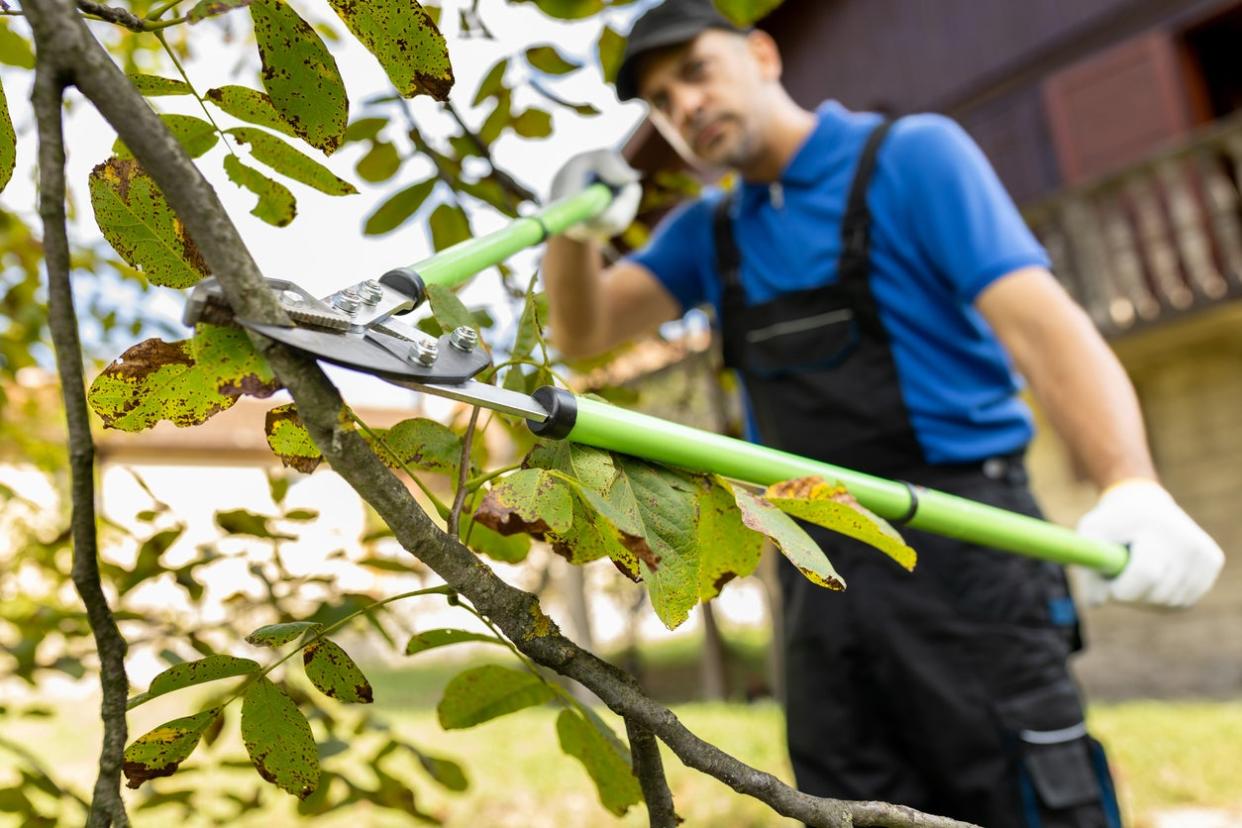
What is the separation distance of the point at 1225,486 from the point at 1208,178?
1.90 m

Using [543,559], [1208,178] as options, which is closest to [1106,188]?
[1208,178]

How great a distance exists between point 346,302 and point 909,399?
53.0 inches

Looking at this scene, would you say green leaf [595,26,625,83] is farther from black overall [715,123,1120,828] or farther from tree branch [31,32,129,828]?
tree branch [31,32,129,828]

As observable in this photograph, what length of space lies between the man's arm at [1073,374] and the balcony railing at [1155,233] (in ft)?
15.9

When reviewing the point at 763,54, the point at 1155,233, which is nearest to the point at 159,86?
the point at 763,54

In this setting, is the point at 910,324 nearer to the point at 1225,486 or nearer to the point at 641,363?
the point at 1225,486

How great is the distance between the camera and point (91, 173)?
20.9 inches

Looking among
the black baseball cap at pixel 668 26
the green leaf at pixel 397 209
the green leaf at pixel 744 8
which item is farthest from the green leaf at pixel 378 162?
the black baseball cap at pixel 668 26

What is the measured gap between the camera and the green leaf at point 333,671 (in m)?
0.60

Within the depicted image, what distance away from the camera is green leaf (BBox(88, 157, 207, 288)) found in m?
0.53

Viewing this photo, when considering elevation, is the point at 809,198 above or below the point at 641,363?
below

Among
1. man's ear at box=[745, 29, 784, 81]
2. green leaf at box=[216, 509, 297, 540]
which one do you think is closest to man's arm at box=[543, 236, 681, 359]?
man's ear at box=[745, 29, 784, 81]

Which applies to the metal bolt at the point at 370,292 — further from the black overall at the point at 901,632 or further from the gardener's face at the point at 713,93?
the gardener's face at the point at 713,93

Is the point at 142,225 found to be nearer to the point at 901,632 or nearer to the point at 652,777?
the point at 652,777
